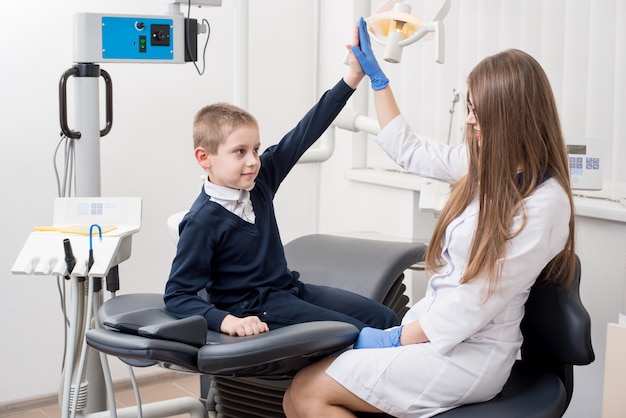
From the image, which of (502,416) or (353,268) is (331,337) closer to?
(502,416)

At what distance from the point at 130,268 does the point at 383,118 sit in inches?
62.0

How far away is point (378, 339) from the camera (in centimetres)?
181

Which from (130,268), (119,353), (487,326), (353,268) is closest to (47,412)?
(130,268)

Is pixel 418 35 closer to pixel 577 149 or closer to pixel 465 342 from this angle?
pixel 577 149

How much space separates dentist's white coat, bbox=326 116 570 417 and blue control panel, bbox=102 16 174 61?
1.06 m

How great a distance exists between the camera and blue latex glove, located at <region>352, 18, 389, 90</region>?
2.01 metres

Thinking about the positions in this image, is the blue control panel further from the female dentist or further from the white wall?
the female dentist

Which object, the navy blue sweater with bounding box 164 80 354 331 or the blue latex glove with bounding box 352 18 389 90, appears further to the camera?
the blue latex glove with bounding box 352 18 389 90

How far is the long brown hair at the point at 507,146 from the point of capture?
169cm

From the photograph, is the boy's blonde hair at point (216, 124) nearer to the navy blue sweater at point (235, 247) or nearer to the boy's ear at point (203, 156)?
the boy's ear at point (203, 156)

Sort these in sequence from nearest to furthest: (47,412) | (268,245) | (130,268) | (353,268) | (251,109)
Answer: (268,245)
(353,268)
(47,412)
(130,268)
(251,109)

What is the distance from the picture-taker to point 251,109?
11.8 feet

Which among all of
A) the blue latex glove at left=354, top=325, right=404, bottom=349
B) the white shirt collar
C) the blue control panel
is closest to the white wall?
the blue control panel

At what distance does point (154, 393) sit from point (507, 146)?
6.69ft
